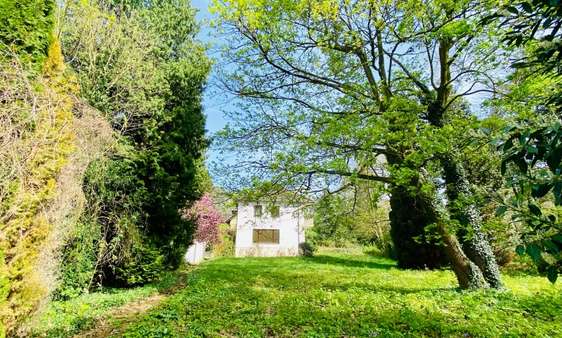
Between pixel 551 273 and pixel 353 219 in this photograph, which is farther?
pixel 353 219

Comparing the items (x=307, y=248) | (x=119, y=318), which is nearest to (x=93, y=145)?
(x=119, y=318)

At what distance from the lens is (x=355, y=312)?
230 inches

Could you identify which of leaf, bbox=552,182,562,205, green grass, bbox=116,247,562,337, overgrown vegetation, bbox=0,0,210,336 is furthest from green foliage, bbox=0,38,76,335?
leaf, bbox=552,182,562,205

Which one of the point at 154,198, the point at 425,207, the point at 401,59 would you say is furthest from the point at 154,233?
the point at 401,59

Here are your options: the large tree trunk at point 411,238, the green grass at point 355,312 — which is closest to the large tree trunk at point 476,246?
the green grass at point 355,312

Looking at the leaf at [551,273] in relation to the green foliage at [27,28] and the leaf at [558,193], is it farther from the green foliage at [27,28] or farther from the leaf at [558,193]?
the green foliage at [27,28]

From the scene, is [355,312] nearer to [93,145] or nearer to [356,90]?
[356,90]

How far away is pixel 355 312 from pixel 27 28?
300 inches

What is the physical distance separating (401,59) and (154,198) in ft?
27.0

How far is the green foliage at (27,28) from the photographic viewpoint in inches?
187

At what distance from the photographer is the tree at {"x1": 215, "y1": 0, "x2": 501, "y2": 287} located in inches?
249

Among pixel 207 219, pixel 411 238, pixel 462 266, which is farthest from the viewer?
pixel 207 219

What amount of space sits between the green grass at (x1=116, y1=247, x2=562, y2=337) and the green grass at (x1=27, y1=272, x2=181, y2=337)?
1008mm

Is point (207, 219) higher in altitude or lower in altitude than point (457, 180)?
higher
